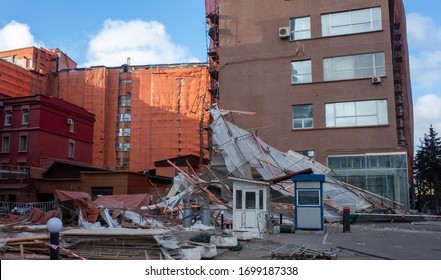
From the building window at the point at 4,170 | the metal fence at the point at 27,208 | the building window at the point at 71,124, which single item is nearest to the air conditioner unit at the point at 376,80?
the metal fence at the point at 27,208

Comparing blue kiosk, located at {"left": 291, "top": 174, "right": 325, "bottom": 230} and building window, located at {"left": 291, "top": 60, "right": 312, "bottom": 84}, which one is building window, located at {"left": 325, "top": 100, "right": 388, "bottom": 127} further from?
blue kiosk, located at {"left": 291, "top": 174, "right": 325, "bottom": 230}

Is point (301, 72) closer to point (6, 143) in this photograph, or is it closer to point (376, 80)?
point (376, 80)

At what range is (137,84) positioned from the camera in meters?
59.0

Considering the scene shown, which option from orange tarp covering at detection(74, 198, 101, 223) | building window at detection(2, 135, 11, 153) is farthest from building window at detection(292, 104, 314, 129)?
building window at detection(2, 135, 11, 153)

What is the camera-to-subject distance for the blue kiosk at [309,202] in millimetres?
16969

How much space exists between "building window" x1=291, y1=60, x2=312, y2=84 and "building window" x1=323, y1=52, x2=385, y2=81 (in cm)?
116

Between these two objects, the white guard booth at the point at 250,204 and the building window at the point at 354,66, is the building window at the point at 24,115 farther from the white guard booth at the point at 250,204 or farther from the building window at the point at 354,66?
the white guard booth at the point at 250,204

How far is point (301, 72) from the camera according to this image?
108ft

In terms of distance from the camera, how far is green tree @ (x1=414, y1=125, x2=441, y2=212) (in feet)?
144

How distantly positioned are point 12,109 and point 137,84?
18794 mm

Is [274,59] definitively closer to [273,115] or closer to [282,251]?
[273,115]

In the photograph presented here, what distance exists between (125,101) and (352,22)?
35.2 metres

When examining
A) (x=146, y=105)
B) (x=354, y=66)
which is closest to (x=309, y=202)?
(x=354, y=66)
